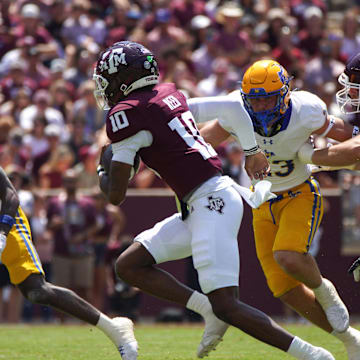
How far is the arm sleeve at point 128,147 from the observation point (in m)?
5.07

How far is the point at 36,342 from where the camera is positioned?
783 centimetres

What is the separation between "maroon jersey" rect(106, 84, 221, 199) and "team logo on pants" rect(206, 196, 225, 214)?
13 centimetres

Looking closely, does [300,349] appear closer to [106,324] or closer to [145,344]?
[106,324]

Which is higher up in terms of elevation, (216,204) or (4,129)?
(216,204)

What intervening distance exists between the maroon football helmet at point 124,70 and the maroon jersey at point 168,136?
71mm

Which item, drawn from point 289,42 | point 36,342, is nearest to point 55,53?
point 289,42

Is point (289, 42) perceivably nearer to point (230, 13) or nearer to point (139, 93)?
point (230, 13)

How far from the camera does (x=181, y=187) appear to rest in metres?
5.25

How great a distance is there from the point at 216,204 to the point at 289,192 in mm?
1130

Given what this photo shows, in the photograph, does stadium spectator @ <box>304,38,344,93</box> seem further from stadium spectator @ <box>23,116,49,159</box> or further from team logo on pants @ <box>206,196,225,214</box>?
team logo on pants @ <box>206,196,225,214</box>

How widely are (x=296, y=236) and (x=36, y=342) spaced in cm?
296

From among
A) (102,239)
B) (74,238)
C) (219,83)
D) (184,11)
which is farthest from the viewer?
(184,11)

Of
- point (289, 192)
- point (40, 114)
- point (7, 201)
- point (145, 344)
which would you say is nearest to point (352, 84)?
point (289, 192)

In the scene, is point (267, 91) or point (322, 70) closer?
point (267, 91)
